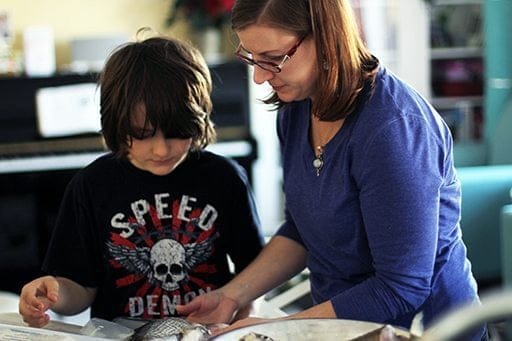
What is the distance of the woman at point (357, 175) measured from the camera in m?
1.20

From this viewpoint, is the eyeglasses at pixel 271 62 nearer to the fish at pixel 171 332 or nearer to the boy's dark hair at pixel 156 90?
the boy's dark hair at pixel 156 90

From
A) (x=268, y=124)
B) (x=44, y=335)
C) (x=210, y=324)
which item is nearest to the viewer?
(x=44, y=335)

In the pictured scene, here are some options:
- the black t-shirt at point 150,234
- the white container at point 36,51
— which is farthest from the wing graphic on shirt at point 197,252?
the white container at point 36,51

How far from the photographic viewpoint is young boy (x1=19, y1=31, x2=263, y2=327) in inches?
57.8

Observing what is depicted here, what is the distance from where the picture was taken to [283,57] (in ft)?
4.12

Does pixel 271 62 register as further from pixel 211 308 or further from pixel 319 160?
pixel 211 308

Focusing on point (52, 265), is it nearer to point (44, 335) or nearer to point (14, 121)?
point (44, 335)

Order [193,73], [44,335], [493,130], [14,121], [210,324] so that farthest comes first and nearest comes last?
[14,121] → [493,130] → [193,73] → [210,324] → [44,335]

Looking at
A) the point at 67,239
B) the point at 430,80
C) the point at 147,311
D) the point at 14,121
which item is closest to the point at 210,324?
the point at 147,311

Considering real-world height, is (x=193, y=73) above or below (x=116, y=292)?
above

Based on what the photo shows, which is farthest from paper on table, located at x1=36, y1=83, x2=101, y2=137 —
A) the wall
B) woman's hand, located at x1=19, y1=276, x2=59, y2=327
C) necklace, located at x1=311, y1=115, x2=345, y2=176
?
necklace, located at x1=311, y1=115, x2=345, y2=176

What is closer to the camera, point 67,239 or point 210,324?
point 210,324

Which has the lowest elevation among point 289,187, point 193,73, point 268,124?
point 268,124

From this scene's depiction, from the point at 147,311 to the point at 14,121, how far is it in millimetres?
2799
